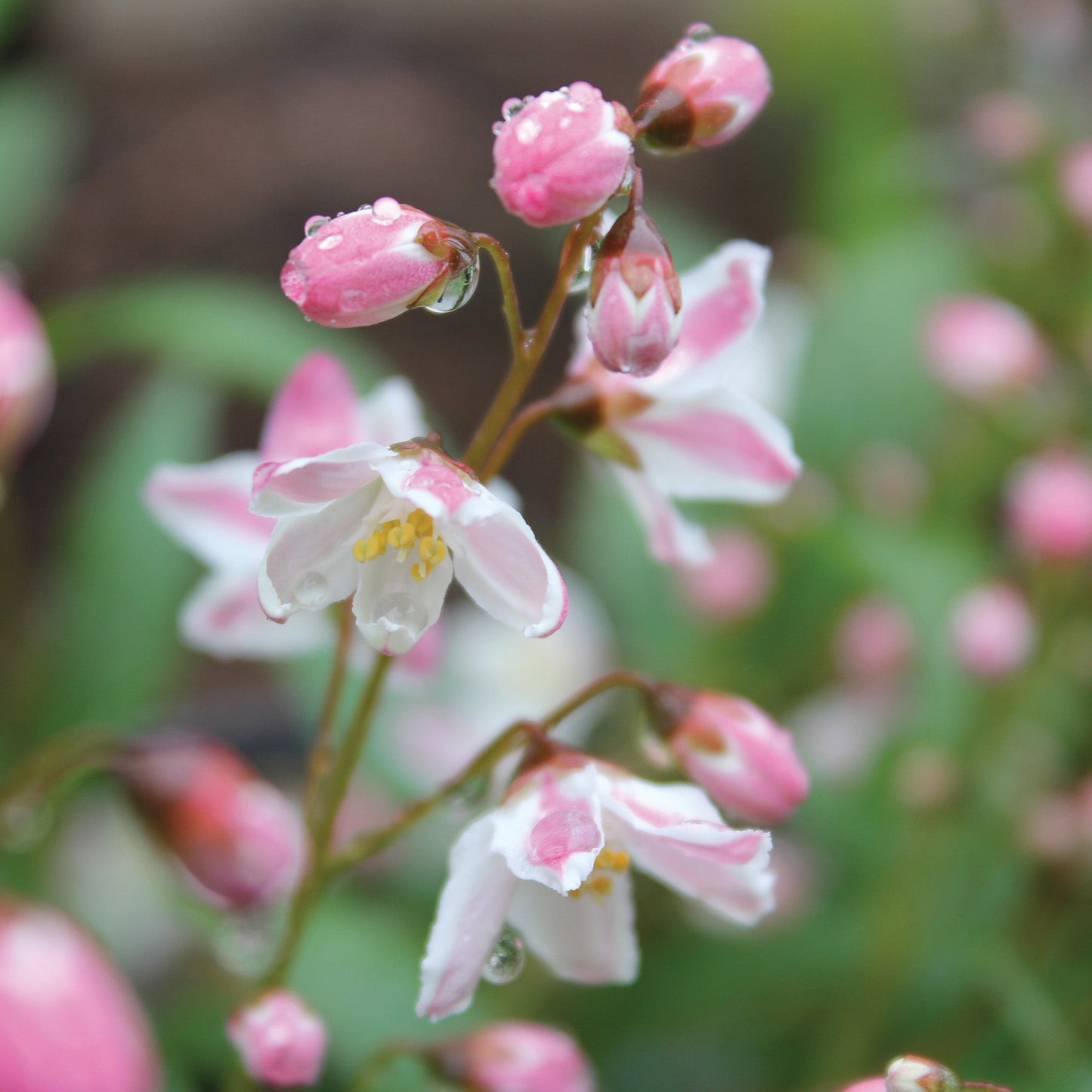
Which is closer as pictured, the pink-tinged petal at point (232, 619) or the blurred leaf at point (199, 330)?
the pink-tinged petal at point (232, 619)

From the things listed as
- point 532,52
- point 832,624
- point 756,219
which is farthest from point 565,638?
point 532,52

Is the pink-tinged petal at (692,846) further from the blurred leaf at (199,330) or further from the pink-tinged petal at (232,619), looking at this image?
the blurred leaf at (199,330)

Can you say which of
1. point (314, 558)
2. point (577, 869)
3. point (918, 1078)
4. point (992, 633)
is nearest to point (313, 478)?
point (314, 558)

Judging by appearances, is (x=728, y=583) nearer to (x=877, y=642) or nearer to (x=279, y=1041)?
(x=877, y=642)

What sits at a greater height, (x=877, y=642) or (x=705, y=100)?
(x=705, y=100)

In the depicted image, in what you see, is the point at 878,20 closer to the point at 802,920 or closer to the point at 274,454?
the point at 802,920

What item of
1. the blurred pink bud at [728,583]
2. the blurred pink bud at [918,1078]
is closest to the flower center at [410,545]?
the blurred pink bud at [918,1078]
